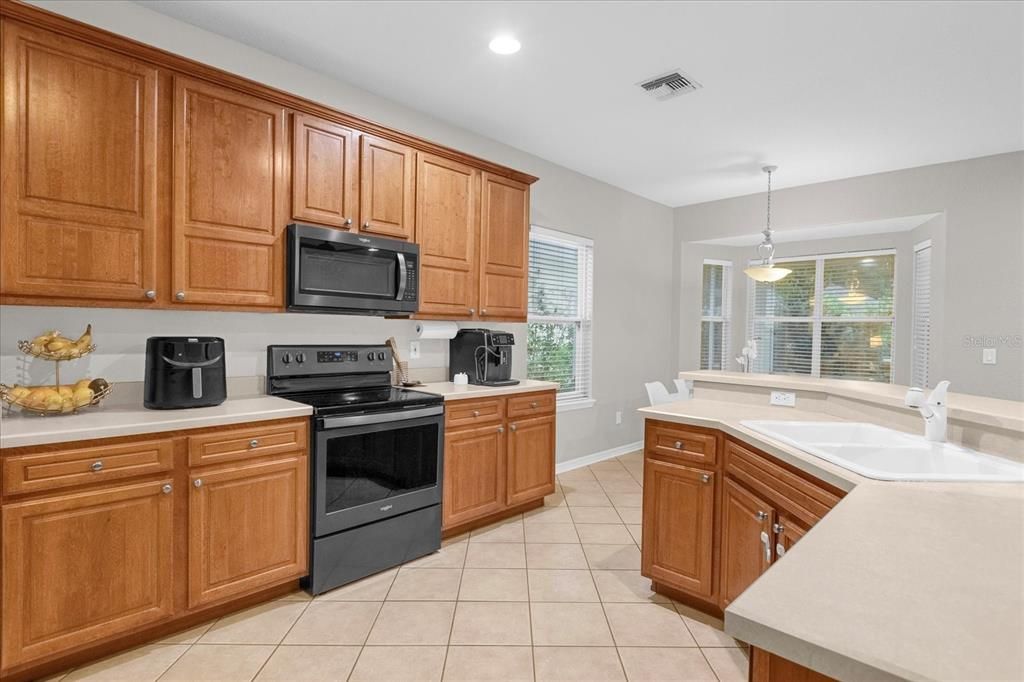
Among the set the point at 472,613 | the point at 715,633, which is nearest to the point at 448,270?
the point at 472,613

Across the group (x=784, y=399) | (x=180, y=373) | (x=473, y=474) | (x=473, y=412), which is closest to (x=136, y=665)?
(x=180, y=373)

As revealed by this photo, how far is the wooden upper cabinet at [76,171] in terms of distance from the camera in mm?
1903

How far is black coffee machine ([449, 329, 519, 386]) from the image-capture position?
3512 millimetres

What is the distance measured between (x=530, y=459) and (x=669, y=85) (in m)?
2.51

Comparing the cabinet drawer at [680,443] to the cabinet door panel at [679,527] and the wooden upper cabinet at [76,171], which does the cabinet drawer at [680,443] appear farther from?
the wooden upper cabinet at [76,171]

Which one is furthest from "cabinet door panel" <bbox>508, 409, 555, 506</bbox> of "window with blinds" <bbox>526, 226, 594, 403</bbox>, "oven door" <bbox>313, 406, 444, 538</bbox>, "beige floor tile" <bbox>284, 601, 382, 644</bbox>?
"beige floor tile" <bbox>284, 601, 382, 644</bbox>

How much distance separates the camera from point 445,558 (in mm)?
2928

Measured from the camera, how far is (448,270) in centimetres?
333

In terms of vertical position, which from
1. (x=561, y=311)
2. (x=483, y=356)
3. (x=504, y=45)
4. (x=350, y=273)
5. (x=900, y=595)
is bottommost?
(x=900, y=595)

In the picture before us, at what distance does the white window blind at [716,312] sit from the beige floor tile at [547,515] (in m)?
3.21

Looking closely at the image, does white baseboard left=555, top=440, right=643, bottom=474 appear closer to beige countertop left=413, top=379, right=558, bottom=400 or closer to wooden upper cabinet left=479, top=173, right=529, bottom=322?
beige countertop left=413, top=379, right=558, bottom=400

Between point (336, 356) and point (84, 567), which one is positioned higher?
point (336, 356)

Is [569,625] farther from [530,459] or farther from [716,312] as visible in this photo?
[716,312]

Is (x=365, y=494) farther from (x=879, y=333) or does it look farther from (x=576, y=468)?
(x=879, y=333)
